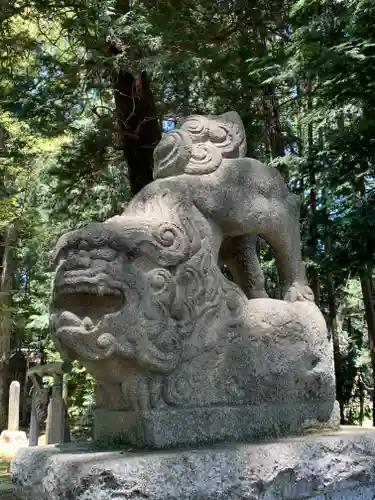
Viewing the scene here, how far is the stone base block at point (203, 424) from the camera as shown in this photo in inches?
102

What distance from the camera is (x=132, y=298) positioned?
262cm

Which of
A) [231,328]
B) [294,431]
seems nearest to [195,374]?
[231,328]

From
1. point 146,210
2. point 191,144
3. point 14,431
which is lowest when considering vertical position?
point 14,431

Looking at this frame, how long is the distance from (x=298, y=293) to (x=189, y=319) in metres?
0.81

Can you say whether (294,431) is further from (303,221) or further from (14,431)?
(14,431)

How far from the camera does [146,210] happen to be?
2.98 metres

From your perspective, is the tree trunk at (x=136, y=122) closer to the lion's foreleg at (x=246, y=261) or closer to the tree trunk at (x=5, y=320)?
the lion's foreleg at (x=246, y=261)

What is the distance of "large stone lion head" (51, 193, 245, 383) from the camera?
→ 2.58 m

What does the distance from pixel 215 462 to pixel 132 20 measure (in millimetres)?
5122

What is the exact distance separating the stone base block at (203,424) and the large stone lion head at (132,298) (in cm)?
21

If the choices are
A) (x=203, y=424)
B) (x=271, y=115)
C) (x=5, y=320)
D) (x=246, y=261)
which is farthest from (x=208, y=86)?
(x=5, y=320)

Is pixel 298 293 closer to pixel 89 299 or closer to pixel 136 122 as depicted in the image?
pixel 89 299

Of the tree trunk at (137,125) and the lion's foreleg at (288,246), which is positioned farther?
the tree trunk at (137,125)

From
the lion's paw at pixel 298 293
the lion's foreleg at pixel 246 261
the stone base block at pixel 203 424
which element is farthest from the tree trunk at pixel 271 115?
the stone base block at pixel 203 424
